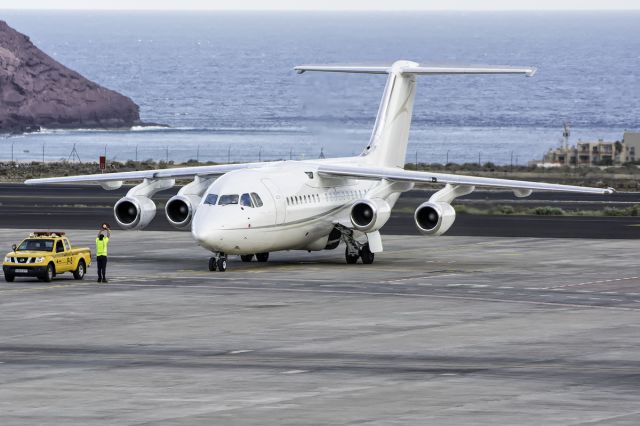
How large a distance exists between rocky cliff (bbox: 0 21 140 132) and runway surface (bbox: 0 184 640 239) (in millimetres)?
95568

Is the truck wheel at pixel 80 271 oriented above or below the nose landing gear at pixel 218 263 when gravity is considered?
below

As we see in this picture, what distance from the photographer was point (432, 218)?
50.7 metres

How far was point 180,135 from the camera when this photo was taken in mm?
182375

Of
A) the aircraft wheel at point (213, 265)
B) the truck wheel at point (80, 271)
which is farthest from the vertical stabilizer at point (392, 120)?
the truck wheel at point (80, 271)

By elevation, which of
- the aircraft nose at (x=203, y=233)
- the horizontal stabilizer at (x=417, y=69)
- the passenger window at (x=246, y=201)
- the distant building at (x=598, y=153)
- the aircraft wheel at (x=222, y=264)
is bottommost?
the aircraft wheel at (x=222, y=264)

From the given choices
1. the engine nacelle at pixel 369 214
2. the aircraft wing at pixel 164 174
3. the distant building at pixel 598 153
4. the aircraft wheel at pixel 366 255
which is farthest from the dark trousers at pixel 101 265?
the distant building at pixel 598 153

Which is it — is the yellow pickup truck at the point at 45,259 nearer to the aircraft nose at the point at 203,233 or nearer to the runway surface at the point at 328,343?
the runway surface at the point at 328,343

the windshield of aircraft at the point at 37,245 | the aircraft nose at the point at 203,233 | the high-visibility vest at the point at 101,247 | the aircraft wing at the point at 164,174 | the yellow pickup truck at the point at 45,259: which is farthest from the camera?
the aircraft wing at the point at 164,174

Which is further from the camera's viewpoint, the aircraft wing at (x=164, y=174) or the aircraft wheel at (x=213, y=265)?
the aircraft wing at (x=164, y=174)

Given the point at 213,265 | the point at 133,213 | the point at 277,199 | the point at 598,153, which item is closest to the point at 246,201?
the point at 277,199

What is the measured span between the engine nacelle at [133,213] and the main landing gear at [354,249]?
6.58 m

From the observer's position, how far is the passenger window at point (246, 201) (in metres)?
47.8

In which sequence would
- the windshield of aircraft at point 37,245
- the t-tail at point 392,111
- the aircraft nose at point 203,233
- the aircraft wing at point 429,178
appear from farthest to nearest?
the t-tail at point 392,111 → the aircraft wing at point 429,178 → the windshield of aircraft at point 37,245 → the aircraft nose at point 203,233

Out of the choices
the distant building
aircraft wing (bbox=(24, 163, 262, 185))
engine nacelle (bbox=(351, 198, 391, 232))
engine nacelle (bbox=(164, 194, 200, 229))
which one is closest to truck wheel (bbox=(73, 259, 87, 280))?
engine nacelle (bbox=(164, 194, 200, 229))
